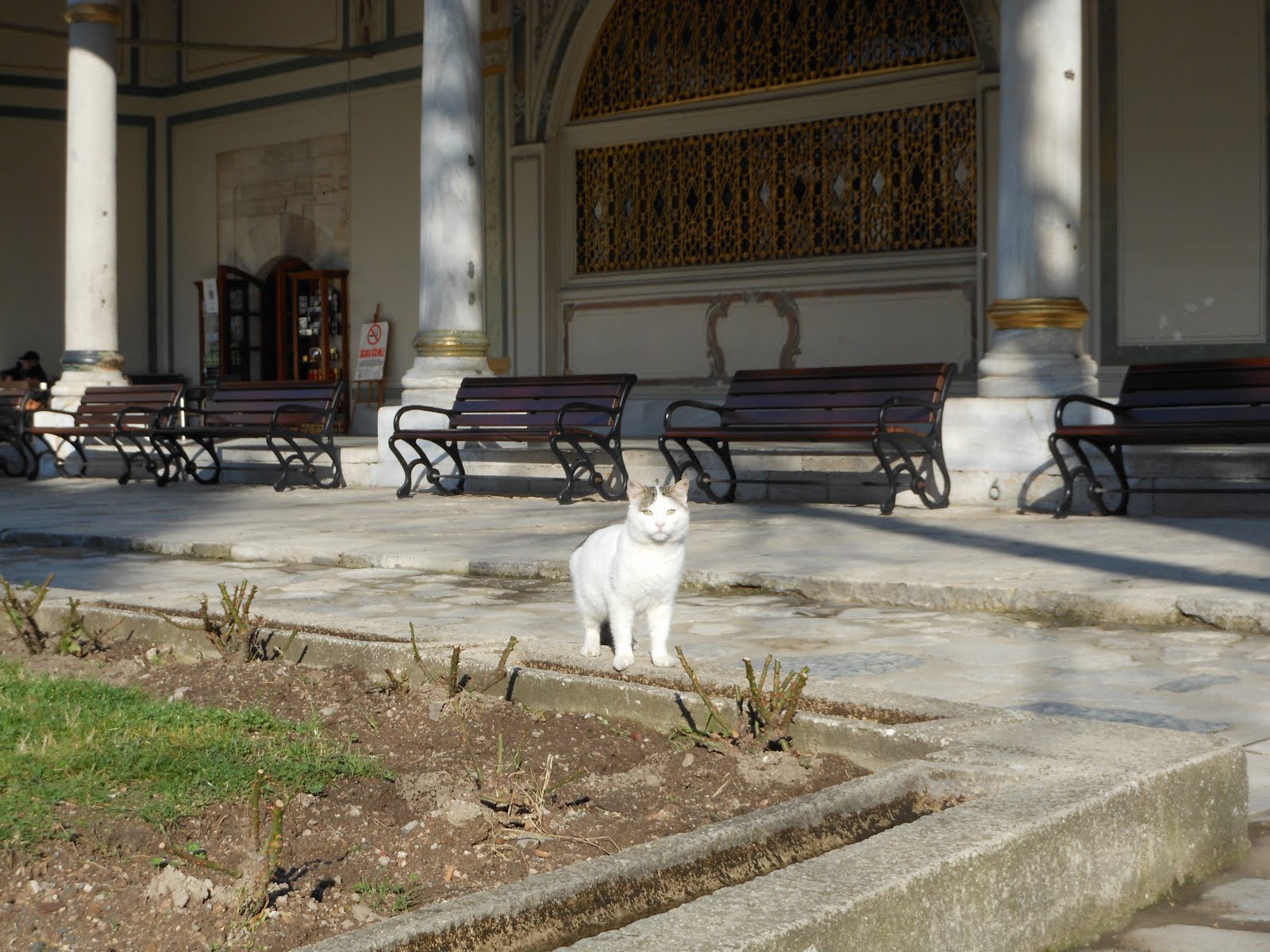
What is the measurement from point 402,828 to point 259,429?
904 centimetres

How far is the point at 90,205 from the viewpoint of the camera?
13.2m

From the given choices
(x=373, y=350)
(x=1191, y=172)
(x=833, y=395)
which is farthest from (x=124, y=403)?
(x=1191, y=172)

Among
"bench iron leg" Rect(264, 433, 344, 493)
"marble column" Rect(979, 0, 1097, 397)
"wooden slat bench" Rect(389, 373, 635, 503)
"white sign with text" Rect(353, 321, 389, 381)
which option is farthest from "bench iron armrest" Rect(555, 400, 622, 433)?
"white sign with text" Rect(353, 321, 389, 381)

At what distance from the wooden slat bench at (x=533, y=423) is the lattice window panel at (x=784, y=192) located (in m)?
3.87

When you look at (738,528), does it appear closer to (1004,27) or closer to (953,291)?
(1004,27)

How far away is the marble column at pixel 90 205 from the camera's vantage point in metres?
13.2

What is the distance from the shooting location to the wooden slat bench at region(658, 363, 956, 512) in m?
8.16

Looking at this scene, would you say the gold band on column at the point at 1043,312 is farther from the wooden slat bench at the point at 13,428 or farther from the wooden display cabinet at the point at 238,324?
the wooden display cabinet at the point at 238,324

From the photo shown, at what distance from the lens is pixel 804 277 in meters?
13.6

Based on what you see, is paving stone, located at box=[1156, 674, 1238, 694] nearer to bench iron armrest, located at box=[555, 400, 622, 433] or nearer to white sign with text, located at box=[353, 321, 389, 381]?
bench iron armrest, located at box=[555, 400, 622, 433]

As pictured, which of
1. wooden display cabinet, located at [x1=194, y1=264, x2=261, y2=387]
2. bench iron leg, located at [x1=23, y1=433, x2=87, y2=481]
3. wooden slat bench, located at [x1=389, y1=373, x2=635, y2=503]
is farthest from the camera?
wooden display cabinet, located at [x1=194, y1=264, x2=261, y2=387]

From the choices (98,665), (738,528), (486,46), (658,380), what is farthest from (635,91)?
(98,665)

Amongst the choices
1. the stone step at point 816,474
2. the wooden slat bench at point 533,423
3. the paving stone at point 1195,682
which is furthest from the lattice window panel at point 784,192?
the paving stone at point 1195,682

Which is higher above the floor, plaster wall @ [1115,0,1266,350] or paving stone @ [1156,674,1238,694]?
plaster wall @ [1115,0,1266,350]
